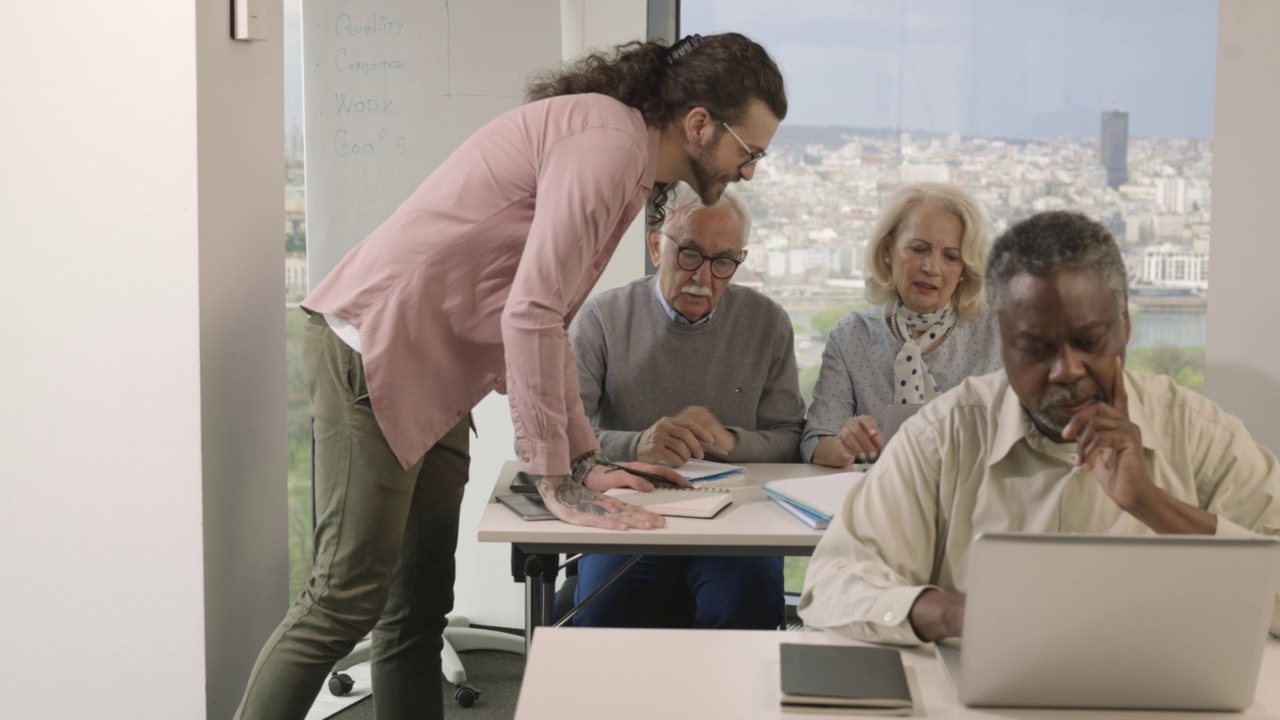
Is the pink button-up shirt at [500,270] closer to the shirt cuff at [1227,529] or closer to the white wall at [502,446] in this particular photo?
the shirt cuff at [1227,529]

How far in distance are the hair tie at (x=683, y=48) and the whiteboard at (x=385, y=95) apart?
3.61 feet

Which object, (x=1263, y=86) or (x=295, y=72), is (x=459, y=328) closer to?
(x=295, y=72)

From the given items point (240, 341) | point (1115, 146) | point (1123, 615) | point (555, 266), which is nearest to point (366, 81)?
point (240, 341)

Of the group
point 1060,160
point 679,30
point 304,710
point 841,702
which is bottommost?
point 304,710

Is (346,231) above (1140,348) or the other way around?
above

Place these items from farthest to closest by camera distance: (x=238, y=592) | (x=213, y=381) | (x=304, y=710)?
(x=238, y=592) < (x=213, y=381) < (x=304, y=710)

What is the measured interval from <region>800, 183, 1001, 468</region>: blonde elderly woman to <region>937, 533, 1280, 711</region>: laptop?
1671 millimetres

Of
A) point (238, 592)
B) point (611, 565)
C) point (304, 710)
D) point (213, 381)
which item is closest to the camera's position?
point (304, 710)

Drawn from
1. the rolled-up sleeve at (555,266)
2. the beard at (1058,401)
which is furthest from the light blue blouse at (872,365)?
the beard at (1058,401)

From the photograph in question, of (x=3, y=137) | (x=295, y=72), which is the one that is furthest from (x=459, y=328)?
(x=295, y=72)

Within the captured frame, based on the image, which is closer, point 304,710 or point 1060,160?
point 304,710

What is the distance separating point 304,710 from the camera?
2213 millimetres

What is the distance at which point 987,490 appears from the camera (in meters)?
1.55

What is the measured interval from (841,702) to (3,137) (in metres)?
1.87
